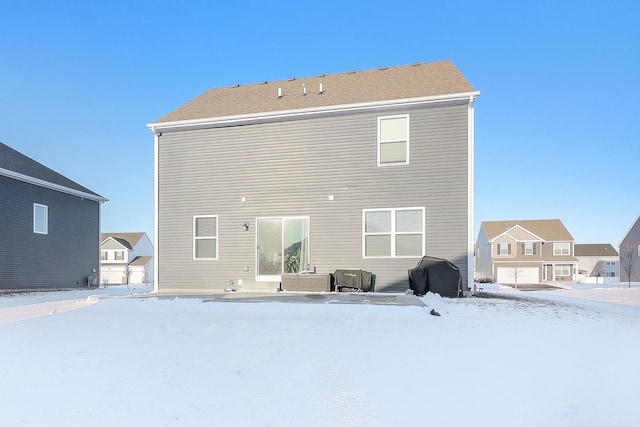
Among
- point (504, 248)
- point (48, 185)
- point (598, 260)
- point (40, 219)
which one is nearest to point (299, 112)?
point (48, 185)

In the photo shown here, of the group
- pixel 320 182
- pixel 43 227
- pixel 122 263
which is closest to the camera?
pixel 320 182

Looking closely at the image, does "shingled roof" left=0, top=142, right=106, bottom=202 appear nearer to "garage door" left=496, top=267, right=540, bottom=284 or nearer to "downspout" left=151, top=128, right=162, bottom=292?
"downspout" left=151, top=128, right=162, bottom=292

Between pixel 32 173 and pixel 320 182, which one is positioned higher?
pixel 32 173

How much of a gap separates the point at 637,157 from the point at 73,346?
2797 cm

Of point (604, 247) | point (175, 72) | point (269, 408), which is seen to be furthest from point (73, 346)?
point (604, 247)

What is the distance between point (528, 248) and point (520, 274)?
347 cm

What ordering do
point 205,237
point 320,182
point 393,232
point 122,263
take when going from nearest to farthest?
point 393,232 → point 320,182 → point 205,237 → point 122,263

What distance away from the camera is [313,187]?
11336mm

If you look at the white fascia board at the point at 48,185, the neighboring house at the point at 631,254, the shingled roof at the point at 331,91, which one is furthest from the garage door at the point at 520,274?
the white fascia board at the point at 48,185

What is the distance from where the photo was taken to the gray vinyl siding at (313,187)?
10.4 m

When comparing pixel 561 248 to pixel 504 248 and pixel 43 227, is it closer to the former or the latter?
pixel 504 248

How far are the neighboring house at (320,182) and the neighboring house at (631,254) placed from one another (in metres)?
37.6

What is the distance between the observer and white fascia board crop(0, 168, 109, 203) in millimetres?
15557

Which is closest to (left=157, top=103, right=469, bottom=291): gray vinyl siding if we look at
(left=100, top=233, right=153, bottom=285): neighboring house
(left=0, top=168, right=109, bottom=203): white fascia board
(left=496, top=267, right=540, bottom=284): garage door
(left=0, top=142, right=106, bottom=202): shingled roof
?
(left=0, top=168, right=109, bottom=203): white fascia board
